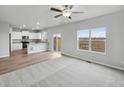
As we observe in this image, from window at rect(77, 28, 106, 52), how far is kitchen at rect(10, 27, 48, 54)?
4.36 meters

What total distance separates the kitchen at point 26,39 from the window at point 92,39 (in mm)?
4359

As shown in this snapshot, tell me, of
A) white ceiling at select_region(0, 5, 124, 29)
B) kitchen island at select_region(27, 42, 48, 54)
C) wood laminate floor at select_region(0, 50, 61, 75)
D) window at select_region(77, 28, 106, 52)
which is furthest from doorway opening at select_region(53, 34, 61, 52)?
white ceiling at select_region(0, 5, 124, 29)

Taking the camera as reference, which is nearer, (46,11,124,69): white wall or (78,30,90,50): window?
(46,11,124,69): white wall

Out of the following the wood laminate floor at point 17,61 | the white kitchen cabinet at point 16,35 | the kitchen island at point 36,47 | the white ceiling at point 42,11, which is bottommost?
the wood laminate floor at point 17,61

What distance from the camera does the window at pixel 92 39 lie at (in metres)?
4.85

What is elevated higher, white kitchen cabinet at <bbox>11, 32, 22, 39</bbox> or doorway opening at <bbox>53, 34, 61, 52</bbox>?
white kitchen cabinet at <bbox>11, 32, 22, 39</bbox>

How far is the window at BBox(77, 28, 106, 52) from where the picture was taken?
4852mm

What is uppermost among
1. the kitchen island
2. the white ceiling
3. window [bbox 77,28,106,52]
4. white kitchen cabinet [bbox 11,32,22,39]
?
the white ceiling

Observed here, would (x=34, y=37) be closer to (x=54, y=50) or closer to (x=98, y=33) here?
(x=54, y=50)

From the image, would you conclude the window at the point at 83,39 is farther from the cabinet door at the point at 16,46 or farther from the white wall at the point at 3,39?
the cabinet door at the point at 16,46

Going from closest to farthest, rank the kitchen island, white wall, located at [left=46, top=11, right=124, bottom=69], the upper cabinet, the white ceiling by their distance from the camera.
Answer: the white ceiling → white wall, located at [left=46, top=11, right=124, bottom=69] → the kitchen island → the upper cabinet

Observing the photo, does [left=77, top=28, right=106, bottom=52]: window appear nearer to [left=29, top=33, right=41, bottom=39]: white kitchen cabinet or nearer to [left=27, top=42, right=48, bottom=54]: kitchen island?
[left=27, top=42, right=48, bottom=54]: kitchen island

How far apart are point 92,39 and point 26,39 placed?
8147 mm

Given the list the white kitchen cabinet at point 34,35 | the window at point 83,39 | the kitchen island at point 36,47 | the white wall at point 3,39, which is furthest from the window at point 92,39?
the white kitchen cabinet at point 34,35
